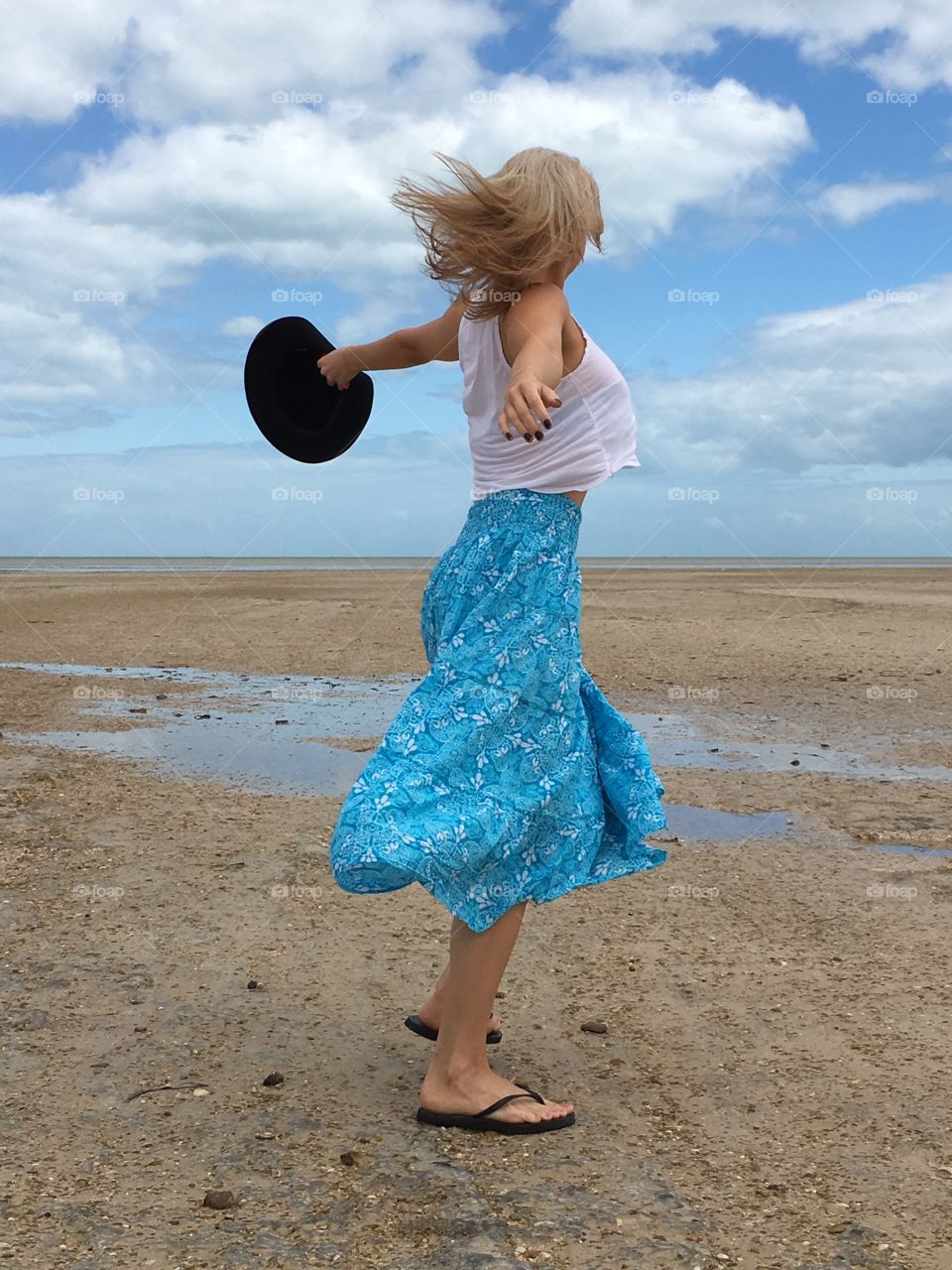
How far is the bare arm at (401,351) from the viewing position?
129 inches

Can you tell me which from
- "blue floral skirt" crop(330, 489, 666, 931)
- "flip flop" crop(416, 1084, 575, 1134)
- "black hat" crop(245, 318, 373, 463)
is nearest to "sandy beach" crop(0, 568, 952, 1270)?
"flip flop" crop(416, 1084, 575, 1134)

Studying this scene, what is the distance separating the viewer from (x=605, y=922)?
4793 millimetres

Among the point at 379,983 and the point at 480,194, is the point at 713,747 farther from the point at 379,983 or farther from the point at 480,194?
the point at 480,194

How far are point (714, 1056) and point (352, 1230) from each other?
1.34 metres

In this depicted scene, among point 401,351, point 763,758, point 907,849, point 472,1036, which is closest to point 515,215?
point 401,351

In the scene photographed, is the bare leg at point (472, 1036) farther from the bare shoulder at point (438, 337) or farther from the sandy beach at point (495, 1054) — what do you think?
the bare shoulder at point (438, 337)

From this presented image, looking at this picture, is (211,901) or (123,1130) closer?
(123,1130)

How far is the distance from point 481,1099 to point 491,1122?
55 mm

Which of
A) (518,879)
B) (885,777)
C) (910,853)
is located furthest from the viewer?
(885,777)

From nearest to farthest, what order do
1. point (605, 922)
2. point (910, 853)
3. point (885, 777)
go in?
1. point (605, 922)
2. point (910, 853)
3. point (885, 777)

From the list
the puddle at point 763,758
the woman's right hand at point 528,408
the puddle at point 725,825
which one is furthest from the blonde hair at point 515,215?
the puddle at point 763,758

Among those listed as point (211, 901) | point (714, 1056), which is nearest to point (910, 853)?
point (714, 1056)

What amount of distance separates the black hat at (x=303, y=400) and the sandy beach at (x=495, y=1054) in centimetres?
165

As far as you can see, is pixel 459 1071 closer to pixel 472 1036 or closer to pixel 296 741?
pixel 472 1036
